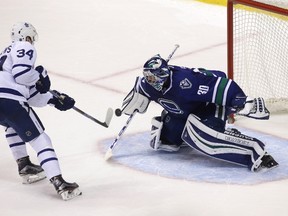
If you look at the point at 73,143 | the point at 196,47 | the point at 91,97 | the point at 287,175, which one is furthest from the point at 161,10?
the point at 287,175

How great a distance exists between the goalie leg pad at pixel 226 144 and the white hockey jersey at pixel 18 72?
701mm

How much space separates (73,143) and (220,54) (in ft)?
5.28

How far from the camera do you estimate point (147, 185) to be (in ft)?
12.6

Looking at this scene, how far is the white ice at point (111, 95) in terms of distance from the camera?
365 cm

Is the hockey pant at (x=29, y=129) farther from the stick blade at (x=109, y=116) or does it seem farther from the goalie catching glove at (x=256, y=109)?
the goalie catching glove at (x=256, y=109)

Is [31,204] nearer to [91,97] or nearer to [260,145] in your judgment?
[260,145]

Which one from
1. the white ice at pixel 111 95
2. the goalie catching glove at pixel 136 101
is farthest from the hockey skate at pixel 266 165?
the goalie catching glove at pixel 136 101

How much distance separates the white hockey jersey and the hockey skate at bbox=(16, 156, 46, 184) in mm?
299

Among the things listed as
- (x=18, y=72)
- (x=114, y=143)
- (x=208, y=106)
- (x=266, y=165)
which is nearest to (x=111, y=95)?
(x=114, y=143)

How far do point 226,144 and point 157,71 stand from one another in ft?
1.37

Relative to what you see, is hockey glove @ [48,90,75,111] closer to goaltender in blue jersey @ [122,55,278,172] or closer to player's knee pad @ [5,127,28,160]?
player's knee pad @ [5,127,28,160]

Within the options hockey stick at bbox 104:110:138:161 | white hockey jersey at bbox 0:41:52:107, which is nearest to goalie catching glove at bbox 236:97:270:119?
hockey stick at bbox 104:110:138:161

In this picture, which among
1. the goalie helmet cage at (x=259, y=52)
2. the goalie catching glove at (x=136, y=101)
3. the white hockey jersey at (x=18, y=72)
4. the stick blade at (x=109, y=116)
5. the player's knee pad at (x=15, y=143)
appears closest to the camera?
the white hockey jersey at (x=18, y=72)

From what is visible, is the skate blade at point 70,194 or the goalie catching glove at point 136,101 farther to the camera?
the goalie catching glove at point 136,101
